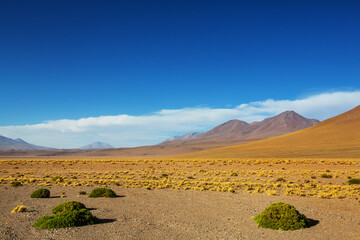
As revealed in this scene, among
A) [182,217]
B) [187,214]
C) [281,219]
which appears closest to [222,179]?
[187,214]

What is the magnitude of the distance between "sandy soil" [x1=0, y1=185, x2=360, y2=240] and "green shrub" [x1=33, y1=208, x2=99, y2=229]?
34 centimetres

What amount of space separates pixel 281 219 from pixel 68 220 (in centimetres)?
862

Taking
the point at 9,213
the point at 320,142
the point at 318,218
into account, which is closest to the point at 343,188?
the point at 318,218

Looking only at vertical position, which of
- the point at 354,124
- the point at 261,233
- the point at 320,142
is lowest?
the point at 261,233

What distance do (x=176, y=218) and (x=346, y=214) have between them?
8.22 metres

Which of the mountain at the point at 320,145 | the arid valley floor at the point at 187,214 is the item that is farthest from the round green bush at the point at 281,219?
the mountain at the point at 320,145

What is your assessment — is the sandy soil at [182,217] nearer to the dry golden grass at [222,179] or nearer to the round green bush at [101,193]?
the round green bush at [101,193]

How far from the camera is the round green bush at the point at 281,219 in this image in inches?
471

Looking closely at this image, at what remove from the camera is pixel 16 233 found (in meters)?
11.2

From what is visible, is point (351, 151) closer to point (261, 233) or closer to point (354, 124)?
point (354, 124)

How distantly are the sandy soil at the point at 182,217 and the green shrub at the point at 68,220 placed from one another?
339mm

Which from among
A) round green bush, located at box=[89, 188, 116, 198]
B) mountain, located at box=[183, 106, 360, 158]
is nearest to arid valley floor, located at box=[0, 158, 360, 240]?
round green bush, located at box=[89, 188, 116, 198]

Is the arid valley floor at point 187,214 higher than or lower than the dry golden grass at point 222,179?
lower

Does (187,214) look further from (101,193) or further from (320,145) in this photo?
(320,145)
